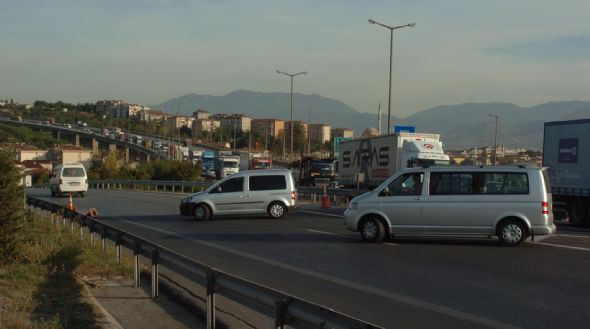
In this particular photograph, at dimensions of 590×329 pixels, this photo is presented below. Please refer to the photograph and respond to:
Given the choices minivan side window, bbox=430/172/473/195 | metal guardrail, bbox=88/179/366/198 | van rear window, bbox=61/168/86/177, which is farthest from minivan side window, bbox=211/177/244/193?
van rear window, bbox=61/168/86/177

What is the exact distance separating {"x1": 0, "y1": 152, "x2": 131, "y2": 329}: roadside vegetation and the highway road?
221 centimetres

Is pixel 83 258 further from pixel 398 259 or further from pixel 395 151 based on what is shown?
pixel 395 151

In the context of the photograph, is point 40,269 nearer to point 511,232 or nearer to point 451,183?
point 451,183

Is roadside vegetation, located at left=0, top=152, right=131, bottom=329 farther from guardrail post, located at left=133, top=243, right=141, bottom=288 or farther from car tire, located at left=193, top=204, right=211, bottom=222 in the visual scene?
car tire, located at left=193, top=204, right=211, bottom=222

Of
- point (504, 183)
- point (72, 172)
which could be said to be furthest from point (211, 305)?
point (72, 172)

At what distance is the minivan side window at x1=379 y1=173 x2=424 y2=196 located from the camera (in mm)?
14984

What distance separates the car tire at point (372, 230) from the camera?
50.1 ft

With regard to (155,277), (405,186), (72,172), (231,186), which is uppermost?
(405,186)

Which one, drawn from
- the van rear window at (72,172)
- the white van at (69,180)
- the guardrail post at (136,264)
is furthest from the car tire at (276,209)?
the van rear window at (72,172)

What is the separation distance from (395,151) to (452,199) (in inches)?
705

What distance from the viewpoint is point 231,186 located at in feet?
74.5

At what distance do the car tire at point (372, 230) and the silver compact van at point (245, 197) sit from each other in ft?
24.5

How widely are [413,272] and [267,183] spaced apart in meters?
11.8

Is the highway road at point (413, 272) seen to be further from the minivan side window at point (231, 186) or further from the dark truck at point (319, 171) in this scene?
the dark truck at point (319, 171)
